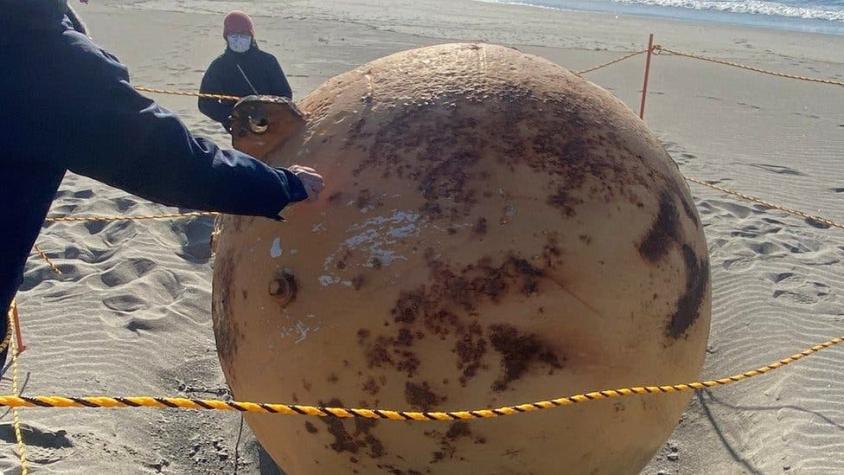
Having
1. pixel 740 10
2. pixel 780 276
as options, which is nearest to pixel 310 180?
pixel 780 276

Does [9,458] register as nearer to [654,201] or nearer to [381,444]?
[381,444]

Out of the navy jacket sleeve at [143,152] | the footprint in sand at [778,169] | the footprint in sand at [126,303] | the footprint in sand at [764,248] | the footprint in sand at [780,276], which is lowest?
the footprint in sand at [778,169]

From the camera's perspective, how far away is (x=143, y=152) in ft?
5.85

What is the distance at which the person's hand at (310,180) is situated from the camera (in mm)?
2205

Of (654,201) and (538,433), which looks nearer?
(538,433)

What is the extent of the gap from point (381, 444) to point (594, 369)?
0.64m

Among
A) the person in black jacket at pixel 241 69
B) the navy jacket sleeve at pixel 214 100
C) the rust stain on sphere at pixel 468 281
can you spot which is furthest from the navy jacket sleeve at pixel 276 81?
the rust stain on sphere at pixel 468 281

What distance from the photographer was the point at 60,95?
1704mm

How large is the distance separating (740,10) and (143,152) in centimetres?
2753

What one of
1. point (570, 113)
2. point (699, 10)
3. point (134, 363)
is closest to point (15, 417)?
point (134, 363)

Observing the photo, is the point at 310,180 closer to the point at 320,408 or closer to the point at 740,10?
the point at 320,408

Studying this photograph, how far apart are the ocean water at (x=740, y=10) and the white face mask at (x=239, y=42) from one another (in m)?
20.0

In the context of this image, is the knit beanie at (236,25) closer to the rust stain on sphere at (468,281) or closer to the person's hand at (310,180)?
the rust stain on sphere at (468,281)

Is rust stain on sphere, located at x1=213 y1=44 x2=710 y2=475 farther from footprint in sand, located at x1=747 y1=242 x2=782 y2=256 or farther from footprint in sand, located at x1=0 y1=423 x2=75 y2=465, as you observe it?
footprint in sand, located at x1=747 y1=242 x2=782 y2=256
